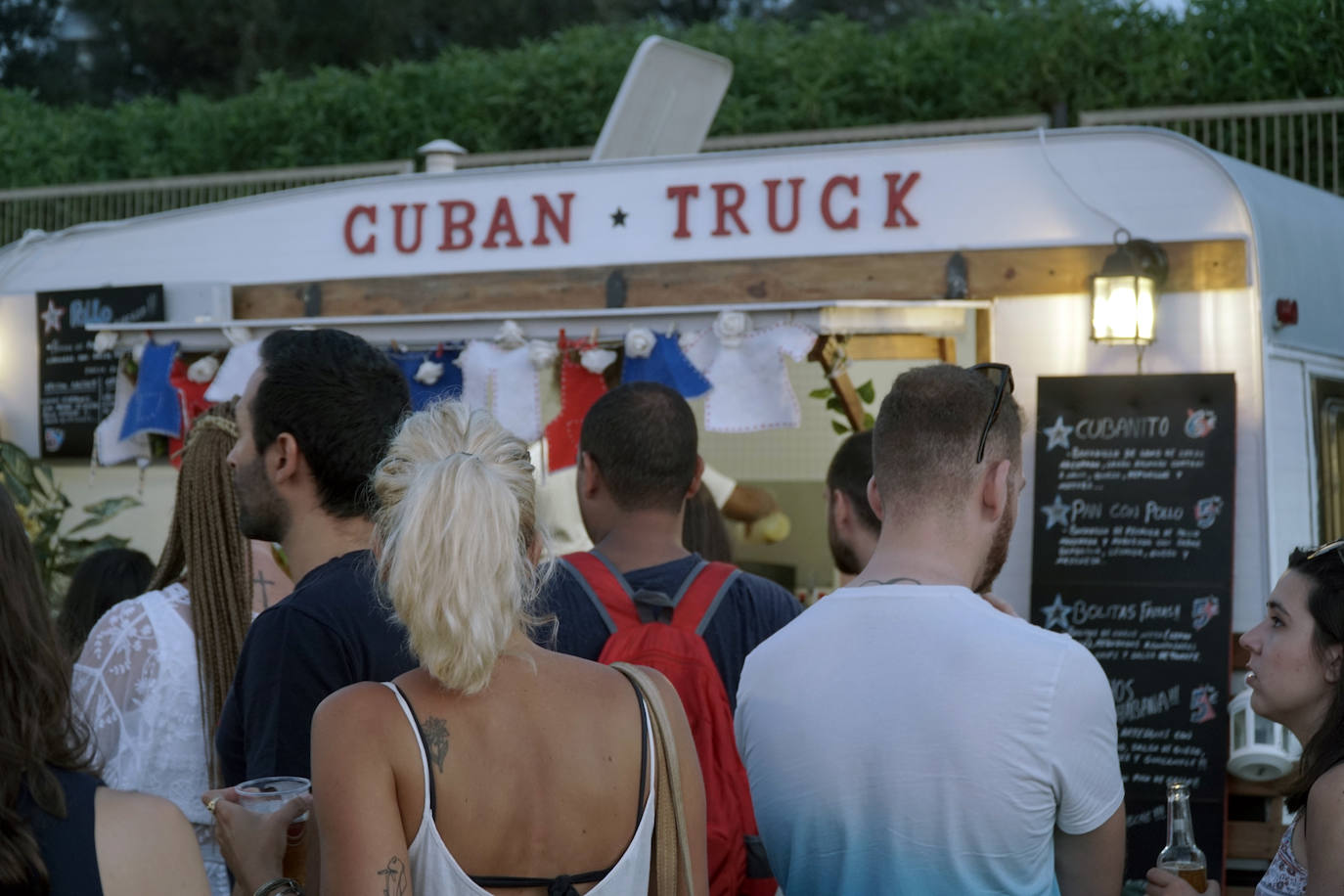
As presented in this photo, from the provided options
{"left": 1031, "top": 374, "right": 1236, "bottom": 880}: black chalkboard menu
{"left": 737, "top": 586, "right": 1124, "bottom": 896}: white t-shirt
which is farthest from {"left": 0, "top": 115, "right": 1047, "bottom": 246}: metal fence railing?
{"left": 737, "top": 586, "right": 1124, "bottom": 896}: white t-shirt

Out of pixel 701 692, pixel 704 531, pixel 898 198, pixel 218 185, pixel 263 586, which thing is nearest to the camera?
pixel 701 692

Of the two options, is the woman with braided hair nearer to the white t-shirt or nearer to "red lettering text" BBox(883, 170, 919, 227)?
the white t-shirt

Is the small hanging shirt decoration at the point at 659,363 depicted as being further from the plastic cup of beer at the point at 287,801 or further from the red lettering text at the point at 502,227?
the plastic cup of beer at the point at 287,801

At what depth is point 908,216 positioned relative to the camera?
5984mm

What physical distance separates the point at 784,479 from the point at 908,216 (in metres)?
2.09

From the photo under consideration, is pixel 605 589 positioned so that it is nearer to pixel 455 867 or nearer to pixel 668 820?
pixel 668 820

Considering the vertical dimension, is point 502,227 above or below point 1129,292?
above

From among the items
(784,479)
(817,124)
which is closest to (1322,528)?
(784,479)

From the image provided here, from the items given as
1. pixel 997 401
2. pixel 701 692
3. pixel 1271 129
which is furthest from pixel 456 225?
pixel 1271 129

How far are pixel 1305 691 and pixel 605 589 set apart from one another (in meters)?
1.31

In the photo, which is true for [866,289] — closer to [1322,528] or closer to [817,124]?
[1322,528]

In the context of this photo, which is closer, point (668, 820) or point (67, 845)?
point (67, 845)

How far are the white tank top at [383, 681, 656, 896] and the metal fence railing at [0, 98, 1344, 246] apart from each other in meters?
7.24

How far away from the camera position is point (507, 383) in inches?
246
